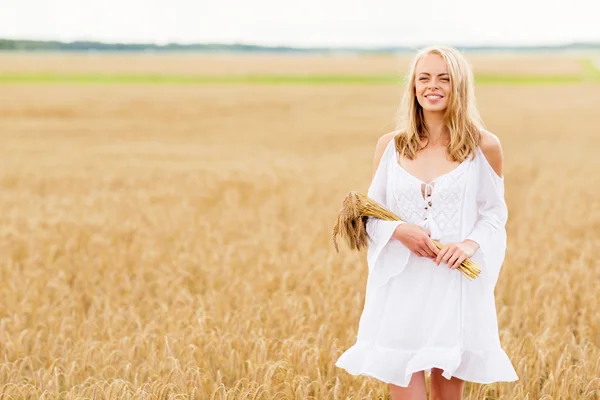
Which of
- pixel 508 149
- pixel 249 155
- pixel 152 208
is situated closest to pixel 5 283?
pixel 152 208

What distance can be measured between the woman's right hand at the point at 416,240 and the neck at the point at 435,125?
1.28 ft

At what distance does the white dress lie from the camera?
3.14 meters

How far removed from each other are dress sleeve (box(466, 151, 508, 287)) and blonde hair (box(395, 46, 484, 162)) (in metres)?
0.12

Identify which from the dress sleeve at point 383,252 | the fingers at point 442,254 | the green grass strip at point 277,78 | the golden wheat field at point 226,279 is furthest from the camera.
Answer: the green grass strip at point 277,78

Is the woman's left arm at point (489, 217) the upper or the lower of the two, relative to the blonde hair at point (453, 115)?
lower

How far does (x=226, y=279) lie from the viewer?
6.45 meters

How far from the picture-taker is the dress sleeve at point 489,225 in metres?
3.21

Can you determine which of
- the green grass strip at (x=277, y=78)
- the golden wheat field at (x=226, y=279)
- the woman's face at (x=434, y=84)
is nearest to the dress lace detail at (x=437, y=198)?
the woman's face at (x=434, y=84)

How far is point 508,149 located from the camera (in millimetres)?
19516

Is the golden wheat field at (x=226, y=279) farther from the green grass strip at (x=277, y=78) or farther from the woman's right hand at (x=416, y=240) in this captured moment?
the green grass strip at (x=277, y=78)

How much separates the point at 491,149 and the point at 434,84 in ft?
1.17

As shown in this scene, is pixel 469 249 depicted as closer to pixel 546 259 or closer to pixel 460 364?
pixel 460 364

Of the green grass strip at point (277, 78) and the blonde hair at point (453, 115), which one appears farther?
the green grass strip at point (277, 78)

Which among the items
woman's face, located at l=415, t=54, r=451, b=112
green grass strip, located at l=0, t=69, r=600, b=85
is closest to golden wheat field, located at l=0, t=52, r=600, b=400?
woman's face, located at l=415, t=54, r=451, b=112
